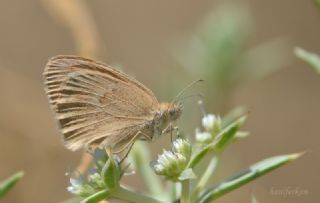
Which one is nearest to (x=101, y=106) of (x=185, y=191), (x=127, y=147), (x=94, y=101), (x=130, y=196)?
(x=94, y=101)

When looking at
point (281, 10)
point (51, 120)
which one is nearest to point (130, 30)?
point (281, 10)

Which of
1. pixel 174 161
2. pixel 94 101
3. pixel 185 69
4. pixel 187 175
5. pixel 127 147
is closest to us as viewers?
pixel 187 175

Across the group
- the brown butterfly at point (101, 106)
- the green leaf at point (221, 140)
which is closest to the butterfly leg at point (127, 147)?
the brown butterfly at point (101, 106)

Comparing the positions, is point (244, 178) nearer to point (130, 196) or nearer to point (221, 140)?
point (221, 140)

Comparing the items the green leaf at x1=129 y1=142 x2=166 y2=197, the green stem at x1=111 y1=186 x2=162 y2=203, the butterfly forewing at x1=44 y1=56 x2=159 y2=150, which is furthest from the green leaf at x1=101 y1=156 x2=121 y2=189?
the green leaf at x1=129 y1=142 x2=166 y2=197

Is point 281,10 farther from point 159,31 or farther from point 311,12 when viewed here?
point 159,31

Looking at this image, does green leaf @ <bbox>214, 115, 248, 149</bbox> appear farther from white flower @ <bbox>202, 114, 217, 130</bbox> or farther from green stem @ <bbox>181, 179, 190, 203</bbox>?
green stem @ <bbox>181, 179, 190, 203</bbox>
